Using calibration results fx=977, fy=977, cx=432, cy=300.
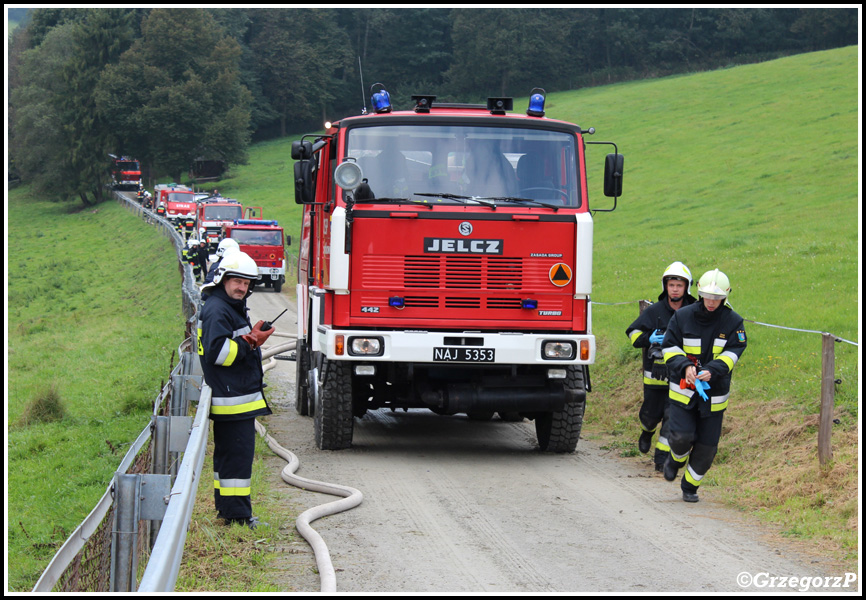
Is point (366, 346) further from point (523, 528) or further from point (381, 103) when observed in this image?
point (523, 528)

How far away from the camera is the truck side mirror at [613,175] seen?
32.1 ft

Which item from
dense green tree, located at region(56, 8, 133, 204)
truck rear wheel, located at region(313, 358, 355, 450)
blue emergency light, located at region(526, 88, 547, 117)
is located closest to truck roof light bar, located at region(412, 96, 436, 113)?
blue emergency light, located at region(526, 88, 547, 117)

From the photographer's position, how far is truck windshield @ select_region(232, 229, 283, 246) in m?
30.3

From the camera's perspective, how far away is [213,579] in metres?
5.81

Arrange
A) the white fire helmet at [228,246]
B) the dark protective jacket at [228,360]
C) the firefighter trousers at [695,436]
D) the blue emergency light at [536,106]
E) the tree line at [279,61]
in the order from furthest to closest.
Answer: the tree line at [279,61]
the blue emergency light at [536,106]
the firefighter trousers at [695,436]
the white fire helmet at [228,246]
the dark protective jacket at [228,360]

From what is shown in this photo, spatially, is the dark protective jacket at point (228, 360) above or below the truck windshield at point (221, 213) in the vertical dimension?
below

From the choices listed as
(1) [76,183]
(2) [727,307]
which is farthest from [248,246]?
(1) [76,183]

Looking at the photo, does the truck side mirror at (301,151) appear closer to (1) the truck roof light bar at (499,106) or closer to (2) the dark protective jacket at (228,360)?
(1) the truck roof light bar at (499,106)

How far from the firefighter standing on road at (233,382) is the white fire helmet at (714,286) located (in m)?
3.51

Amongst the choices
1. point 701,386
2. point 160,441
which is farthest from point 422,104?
point 160,441

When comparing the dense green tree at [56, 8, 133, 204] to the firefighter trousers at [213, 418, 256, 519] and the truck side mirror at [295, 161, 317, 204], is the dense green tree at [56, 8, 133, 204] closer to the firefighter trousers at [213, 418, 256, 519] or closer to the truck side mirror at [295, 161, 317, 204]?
the truck side mirror at [295, 161, 317, 204]

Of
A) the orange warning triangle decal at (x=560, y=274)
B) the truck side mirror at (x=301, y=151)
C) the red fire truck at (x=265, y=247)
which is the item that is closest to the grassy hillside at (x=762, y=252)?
the orange warning triangle decal at (x=560, y=274)

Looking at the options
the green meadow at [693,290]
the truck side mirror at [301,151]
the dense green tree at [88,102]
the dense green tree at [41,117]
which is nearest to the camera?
the green meadow at [693,290]

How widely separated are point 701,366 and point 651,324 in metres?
1.66
